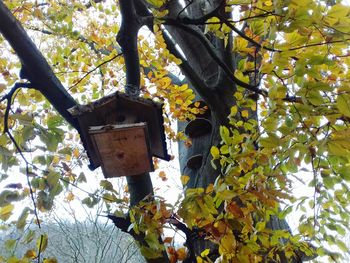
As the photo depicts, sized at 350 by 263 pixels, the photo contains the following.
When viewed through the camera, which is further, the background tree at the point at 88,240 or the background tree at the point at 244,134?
the background tree at the point at 88,240

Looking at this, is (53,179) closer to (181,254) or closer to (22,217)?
(22,217)

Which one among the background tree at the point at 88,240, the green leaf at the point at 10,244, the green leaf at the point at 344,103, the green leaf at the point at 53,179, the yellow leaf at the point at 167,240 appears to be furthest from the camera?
the background tree at the point at 88,240

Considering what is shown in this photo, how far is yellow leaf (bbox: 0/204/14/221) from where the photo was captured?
1423 millimetres

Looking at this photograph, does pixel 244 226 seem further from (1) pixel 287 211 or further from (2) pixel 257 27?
(2) pixel 257 27

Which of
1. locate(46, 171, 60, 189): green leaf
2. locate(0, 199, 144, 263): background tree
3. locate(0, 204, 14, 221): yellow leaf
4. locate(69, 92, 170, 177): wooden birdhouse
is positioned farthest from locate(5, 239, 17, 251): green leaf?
locate(0, 199, 144, 263): background tree

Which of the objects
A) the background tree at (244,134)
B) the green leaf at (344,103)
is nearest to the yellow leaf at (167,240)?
the background tree at (244,134)

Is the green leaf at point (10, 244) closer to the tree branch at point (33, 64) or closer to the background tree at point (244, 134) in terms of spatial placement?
the background tree at point (244, 134)

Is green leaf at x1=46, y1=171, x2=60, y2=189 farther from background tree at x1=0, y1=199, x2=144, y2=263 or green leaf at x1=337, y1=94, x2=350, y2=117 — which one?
background tree at x1=0, y1=199, x2=144, y2=263

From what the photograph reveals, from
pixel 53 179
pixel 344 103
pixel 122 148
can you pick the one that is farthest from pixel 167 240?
pixel 344 103

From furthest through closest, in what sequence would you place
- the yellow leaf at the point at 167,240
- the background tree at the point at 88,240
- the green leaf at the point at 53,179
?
the background tree at the point at 88,240 → the yellow leaf at the point at 167,240 → the green leaf at the point at 53,179

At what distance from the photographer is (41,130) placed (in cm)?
135

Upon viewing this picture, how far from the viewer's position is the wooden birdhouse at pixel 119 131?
160 cm

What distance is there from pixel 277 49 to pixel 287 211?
1152 millimetres

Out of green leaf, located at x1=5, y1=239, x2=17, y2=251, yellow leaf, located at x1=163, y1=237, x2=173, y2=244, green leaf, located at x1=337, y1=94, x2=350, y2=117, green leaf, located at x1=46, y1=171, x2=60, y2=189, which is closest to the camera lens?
green leaf, located at x1=337, y1=94, x2=350, y2=117
